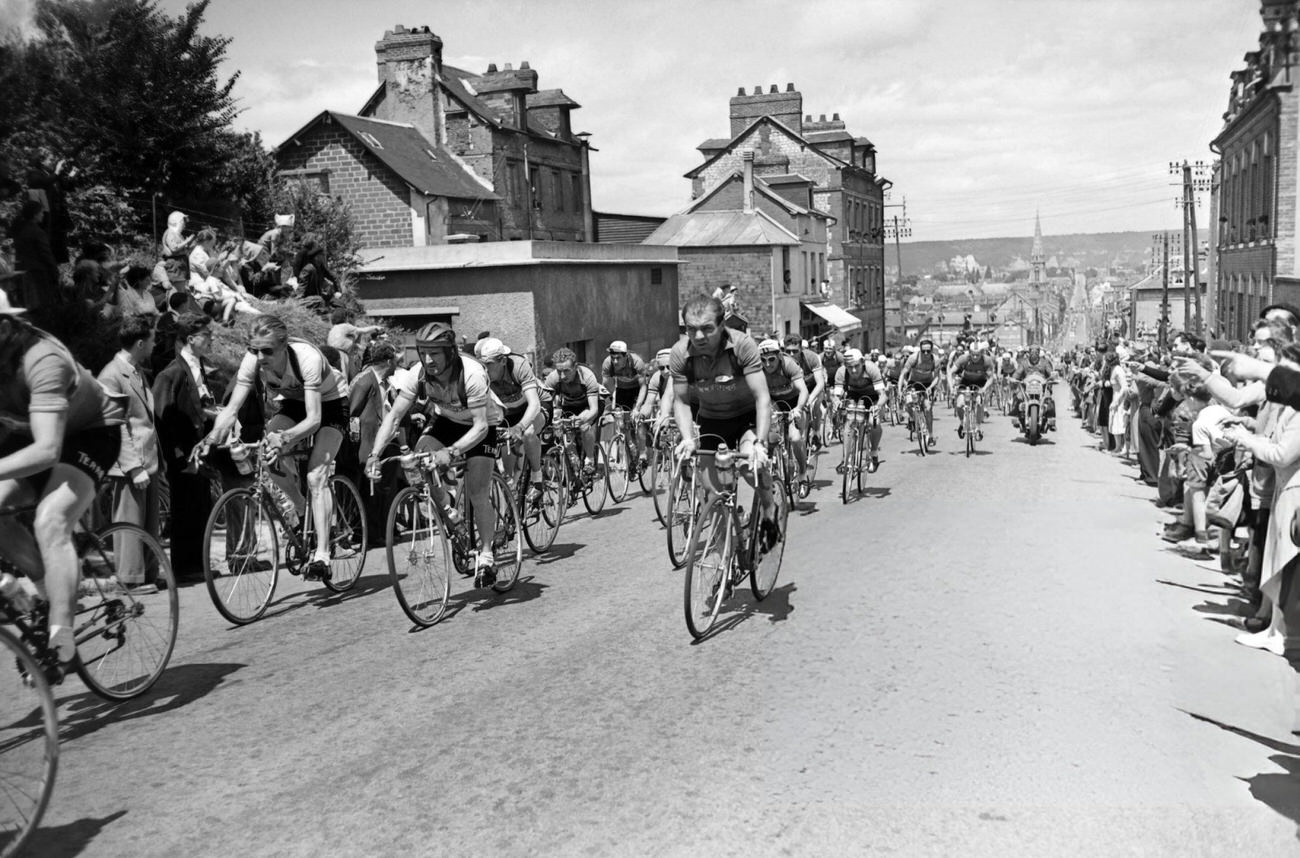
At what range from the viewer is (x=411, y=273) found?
2622cm

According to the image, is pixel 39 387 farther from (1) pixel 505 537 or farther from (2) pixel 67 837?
(1) pixel 505 537

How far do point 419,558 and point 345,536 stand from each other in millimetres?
1141

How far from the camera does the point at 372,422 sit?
10.1m

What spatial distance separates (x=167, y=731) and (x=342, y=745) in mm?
908

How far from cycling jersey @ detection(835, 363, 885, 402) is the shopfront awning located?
43.5 metres

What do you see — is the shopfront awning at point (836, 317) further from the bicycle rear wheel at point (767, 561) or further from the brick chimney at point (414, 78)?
the bicycle rear wheel at point (767, 561)

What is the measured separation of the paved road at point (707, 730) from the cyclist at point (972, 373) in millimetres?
11434

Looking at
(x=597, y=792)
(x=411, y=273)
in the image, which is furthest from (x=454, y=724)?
(x=411, y=273)

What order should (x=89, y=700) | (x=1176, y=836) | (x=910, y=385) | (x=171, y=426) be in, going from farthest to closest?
(x=910, y=385)
(x=171, y=426)
(x=89, y=700)
(x=1176, y=836)

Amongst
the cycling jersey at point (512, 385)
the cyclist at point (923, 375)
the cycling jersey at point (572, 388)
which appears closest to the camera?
the cycling jersey at point (512, 385)

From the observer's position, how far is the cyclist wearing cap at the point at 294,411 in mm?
7520

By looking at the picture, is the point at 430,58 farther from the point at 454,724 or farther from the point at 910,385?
the point at 454,724

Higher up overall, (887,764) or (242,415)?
(242,415)

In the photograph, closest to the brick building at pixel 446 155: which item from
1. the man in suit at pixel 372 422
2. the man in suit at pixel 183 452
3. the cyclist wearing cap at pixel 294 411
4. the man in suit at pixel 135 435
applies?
the man in suit at pixel 372 422
